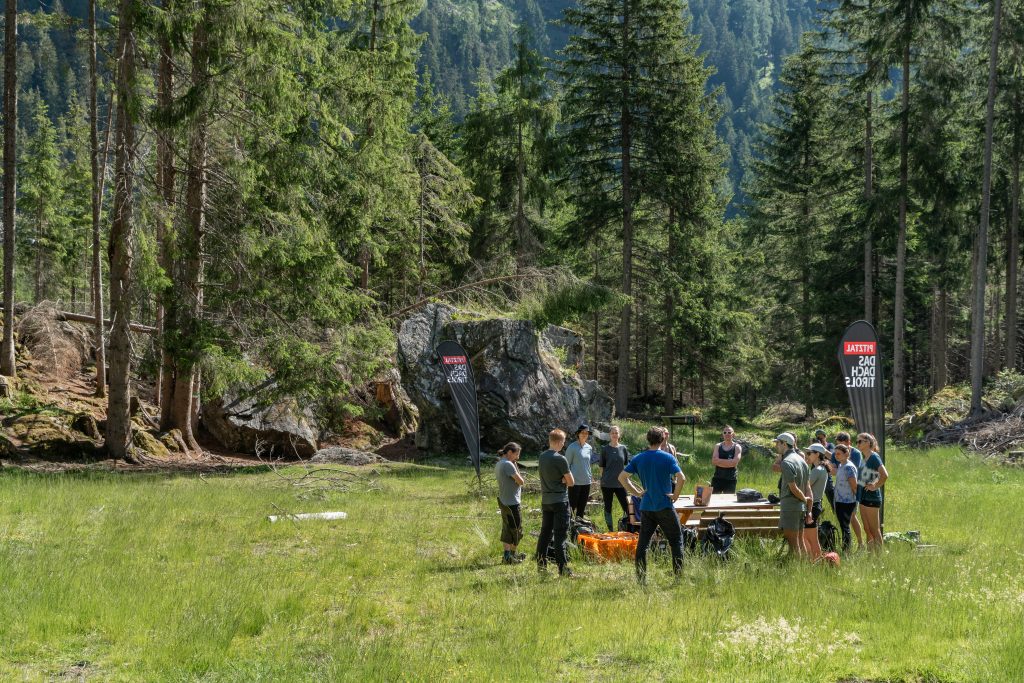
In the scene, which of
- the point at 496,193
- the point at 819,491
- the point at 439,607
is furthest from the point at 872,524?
the point at 496,193

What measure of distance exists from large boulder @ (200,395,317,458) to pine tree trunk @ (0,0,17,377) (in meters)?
4.69

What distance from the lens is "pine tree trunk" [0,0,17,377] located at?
1770 cm

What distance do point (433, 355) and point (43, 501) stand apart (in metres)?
11.2

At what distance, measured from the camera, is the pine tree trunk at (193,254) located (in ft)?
55.4

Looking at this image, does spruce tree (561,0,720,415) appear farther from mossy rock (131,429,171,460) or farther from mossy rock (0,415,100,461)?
Answer: mossy rock (0,415,100,461)

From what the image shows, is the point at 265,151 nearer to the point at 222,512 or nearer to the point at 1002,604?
the point at 222,512

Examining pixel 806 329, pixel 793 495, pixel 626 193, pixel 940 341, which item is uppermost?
pixel 626 193

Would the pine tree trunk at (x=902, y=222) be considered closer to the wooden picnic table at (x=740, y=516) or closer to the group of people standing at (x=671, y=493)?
the group of people standing at (x=671, y=493)

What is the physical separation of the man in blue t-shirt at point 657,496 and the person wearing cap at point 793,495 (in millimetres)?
1237

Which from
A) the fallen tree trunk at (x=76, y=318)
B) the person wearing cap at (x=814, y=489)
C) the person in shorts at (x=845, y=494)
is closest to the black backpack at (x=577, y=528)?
the person wearing cap at (x=814, y=489)

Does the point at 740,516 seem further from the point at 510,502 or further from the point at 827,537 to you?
→ the point at 510,502

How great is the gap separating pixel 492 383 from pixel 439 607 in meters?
13.8

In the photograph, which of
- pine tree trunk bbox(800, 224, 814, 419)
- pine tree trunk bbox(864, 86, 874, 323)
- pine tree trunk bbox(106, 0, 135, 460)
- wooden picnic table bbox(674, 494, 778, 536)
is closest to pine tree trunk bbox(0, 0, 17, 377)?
pine tree trunk bbox(106, 0, 135, 460)

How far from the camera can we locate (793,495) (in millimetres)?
9094
